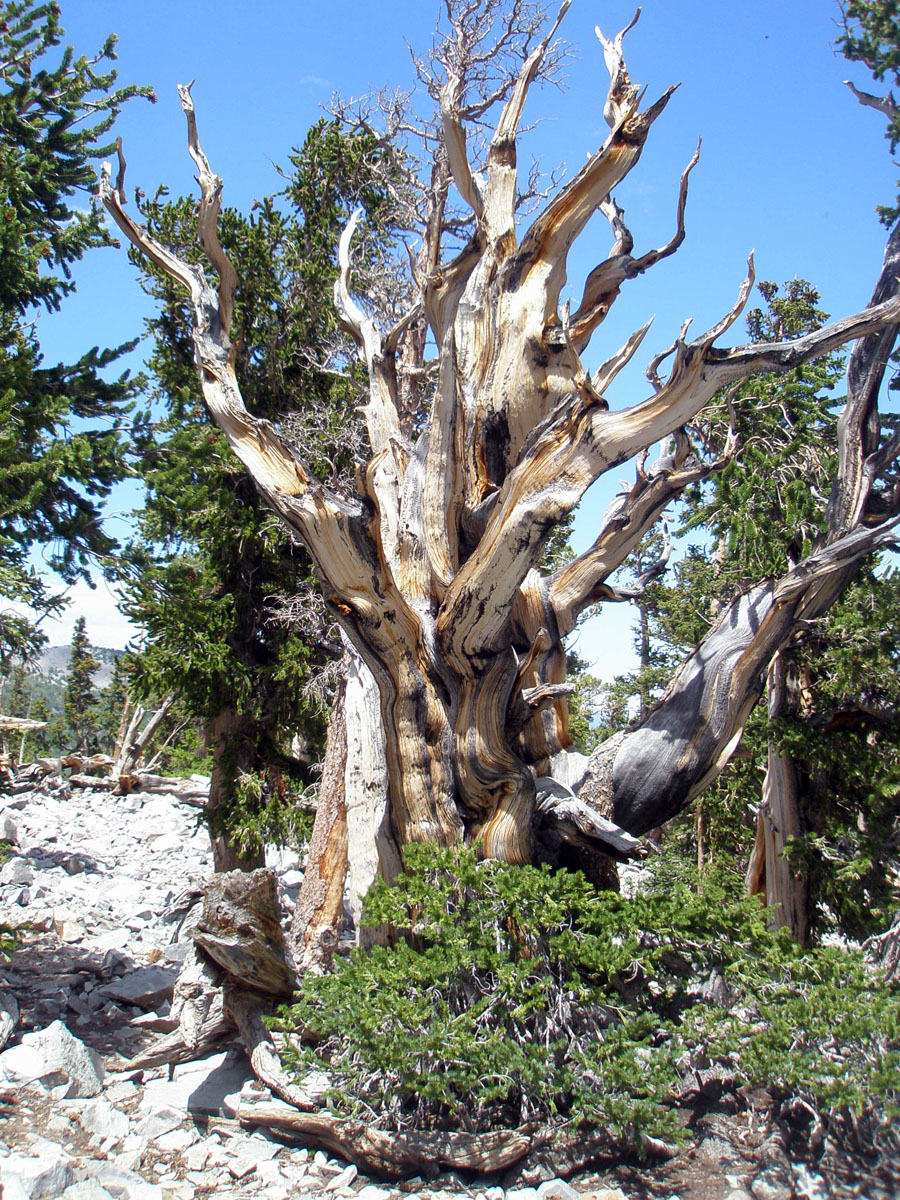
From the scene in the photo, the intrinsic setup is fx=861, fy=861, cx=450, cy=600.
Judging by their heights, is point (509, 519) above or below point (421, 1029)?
above

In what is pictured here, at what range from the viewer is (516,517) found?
4.52 metres

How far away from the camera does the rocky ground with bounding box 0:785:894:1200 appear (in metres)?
3.51

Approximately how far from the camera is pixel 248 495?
344 inches

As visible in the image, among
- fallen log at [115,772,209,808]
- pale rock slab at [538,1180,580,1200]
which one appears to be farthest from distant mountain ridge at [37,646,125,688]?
pale rock slab at [538,1180,580,1200]

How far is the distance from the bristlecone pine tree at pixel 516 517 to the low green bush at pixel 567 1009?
511 millimetres

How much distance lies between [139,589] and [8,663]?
3.26ft

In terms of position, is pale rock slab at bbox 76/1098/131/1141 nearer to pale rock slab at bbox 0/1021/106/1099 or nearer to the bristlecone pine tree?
pale rock slab at bbox 0/1021/106/1099

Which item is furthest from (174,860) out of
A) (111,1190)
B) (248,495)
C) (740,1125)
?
(740,1125)

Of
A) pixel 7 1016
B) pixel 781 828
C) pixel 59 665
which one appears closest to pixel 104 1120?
pixel 7 1016

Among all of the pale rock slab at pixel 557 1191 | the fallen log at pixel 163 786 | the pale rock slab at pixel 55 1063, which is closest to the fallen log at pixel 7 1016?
the pale rock slab at pixel 55 1063

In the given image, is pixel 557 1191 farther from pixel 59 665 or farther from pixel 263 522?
pixel 59 665

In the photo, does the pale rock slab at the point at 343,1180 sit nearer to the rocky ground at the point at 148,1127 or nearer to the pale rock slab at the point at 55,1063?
the rocky ground at the point at 148,1127

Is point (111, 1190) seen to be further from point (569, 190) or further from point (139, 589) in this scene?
point (569, 190)

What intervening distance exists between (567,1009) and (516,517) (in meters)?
2.41
